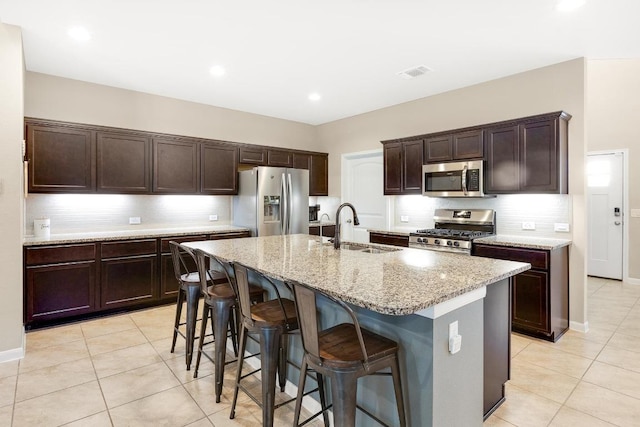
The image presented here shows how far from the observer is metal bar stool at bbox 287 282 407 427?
1.49 meters

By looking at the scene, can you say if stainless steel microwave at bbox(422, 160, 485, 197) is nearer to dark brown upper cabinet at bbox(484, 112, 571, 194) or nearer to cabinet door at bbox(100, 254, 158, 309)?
Result: dark brown upper cabinet at bbox(484, 112, 571, 194)

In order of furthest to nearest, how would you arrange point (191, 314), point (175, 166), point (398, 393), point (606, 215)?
point (606, 215) → point (175, 166) → point (191, 314) → point (398, 393)

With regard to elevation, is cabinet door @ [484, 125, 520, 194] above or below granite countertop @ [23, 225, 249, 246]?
above

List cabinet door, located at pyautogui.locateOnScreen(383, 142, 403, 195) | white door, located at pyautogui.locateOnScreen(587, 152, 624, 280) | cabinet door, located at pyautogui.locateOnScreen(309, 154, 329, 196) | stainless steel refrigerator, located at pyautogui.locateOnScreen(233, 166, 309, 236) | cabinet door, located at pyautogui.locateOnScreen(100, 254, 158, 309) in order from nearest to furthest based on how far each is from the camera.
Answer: cabinet door, located at pyautogui.locateOnScreen(100, 254, 158, 309)
cabinet door, located at pyautogui.locateOnScreen(383, 142, 403, 195)
stainless steel refrigerator, located at pyautogui.locateOnScreen(233, 166, 309, 236)
white door, located at pyautogui.locateOnScreen(587, 152, 624, 280)
cabinet door, located at pyautogui.locateOnScreen(309, 154, 329, 196)

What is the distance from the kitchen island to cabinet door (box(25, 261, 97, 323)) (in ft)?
8.70

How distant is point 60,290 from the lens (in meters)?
3.73

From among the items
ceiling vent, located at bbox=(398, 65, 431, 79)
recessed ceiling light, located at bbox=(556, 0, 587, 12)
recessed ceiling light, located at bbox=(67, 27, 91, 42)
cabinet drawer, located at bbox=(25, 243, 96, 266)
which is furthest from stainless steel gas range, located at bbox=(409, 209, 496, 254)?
recessed ceiling light, located at bbox=(67, 27, 91, 42)

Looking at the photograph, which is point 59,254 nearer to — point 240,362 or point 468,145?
point 240,362

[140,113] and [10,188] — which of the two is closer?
[10,188]

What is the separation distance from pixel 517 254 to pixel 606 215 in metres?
3.50

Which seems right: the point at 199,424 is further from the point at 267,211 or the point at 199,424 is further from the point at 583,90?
the point at 583,90

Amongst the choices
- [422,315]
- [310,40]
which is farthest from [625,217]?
[422,315]

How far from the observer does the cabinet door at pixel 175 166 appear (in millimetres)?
4582

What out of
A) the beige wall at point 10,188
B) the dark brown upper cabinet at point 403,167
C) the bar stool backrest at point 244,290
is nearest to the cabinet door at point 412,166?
the dark brown upper cabinet at point 403,167
